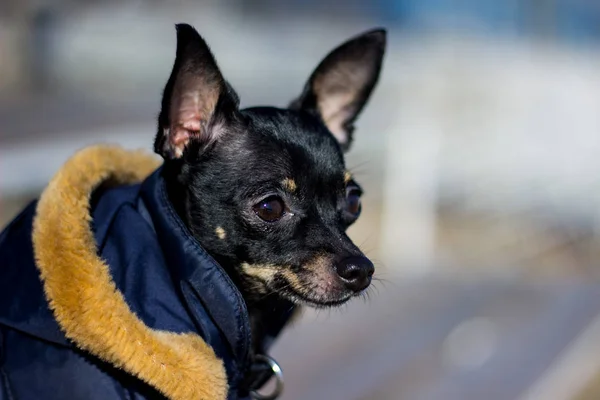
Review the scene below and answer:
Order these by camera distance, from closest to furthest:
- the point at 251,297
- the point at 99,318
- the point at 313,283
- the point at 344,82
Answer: the point at 99,318 < the point at 313,283 < the point at 251,297 < the point at 344,82

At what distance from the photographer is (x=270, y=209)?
2.12 m

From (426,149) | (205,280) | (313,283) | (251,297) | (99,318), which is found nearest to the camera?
(99,318)

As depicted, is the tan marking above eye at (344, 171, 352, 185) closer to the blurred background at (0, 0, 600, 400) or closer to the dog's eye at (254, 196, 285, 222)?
the dog's eye at (254, 196, 285, 222)

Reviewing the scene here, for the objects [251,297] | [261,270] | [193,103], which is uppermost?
[193,103]

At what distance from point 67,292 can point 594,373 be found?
2.60 m

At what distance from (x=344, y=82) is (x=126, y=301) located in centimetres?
113

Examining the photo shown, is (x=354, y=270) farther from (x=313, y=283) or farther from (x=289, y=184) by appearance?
(x=289, y=184)

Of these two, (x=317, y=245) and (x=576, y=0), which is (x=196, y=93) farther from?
(x=576, y=0)

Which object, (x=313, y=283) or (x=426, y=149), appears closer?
(x=313, y=283)

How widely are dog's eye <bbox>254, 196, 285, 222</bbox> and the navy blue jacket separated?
0.66 feet

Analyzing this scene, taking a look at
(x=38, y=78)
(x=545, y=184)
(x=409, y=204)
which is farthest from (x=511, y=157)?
(x=38, y=78)

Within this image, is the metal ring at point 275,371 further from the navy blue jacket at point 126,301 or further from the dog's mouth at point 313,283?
the dog's mouth at point 313,283

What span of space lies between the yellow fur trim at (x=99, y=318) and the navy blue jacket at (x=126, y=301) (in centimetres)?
3

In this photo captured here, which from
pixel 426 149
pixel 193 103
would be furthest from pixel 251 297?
pixel 426 149
